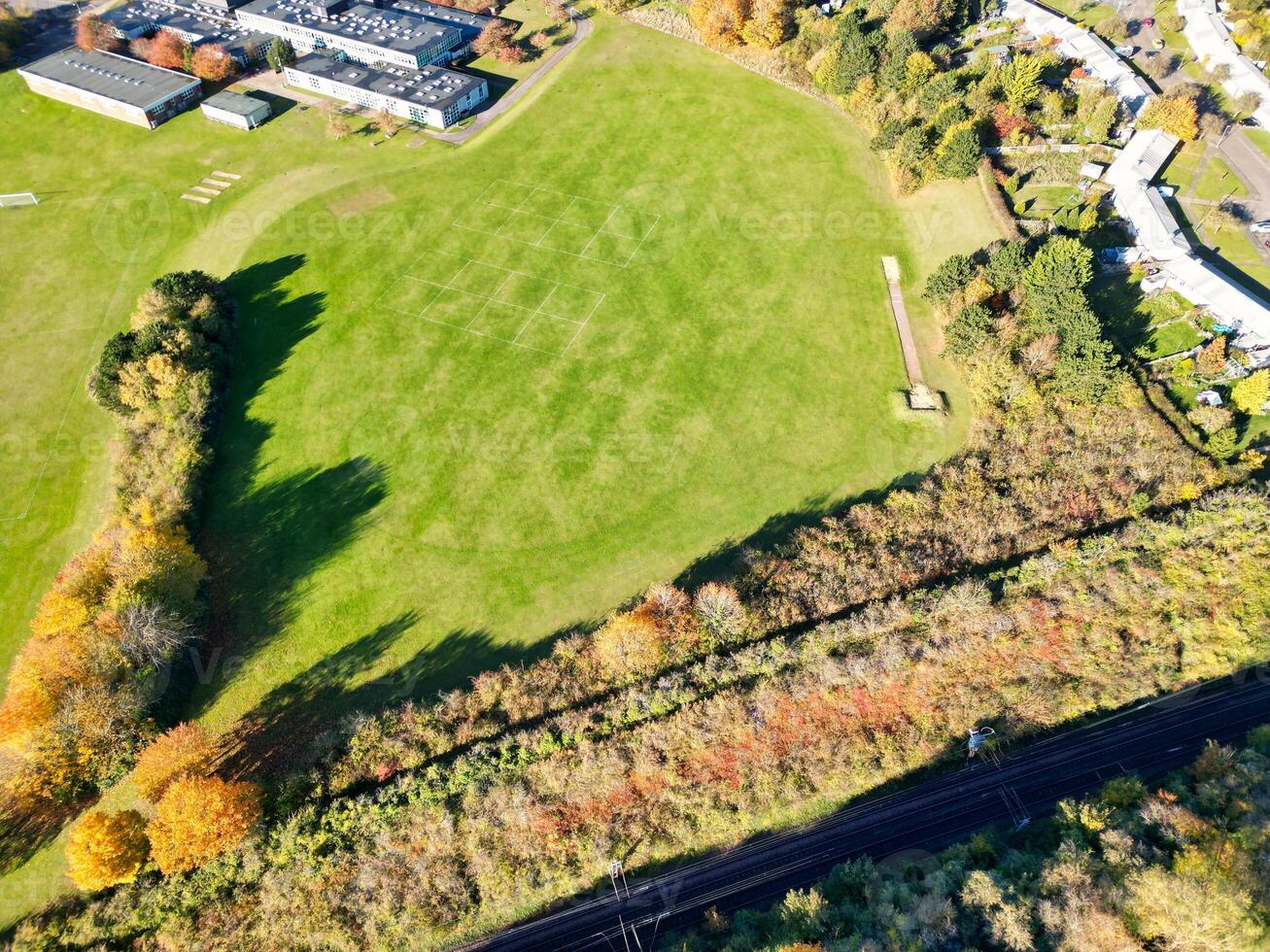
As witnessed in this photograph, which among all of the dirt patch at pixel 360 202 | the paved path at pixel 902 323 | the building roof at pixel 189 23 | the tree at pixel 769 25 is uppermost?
the tree at pixel 769 25

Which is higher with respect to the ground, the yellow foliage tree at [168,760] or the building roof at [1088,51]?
the building roof at [1088,51]

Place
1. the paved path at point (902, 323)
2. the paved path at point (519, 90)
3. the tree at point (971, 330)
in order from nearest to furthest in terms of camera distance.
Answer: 1. the tree at point (971, 330)
2. the paved path at point (902, 323)
3. the paved path at point (519, 90)

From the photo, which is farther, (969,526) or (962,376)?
(962,376)

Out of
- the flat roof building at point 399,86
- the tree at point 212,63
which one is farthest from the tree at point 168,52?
the flat roof building at point 399,86

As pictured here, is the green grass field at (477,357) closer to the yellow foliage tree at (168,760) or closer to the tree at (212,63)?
the yellow foliage tree at (168,760)

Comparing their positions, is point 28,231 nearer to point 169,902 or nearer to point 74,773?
point 74,773

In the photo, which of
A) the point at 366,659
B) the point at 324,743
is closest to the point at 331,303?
the point at 366,659
